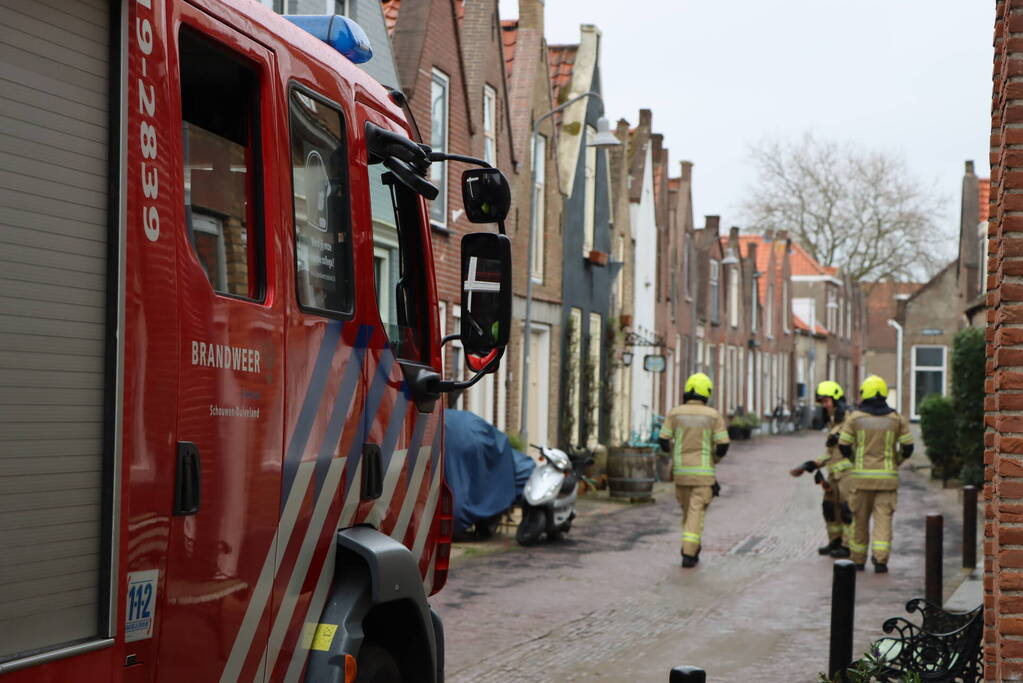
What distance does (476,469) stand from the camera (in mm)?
14820

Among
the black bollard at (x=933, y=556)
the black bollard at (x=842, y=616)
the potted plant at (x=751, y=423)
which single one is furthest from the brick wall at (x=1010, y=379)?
the potted plant at (x=751, y=423)

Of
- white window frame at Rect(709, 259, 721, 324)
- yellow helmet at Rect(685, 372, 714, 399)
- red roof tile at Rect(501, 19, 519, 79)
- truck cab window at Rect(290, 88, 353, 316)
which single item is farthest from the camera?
white window frame at Rect(709, 259, 721, 324)

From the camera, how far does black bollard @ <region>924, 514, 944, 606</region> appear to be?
35.2 ft

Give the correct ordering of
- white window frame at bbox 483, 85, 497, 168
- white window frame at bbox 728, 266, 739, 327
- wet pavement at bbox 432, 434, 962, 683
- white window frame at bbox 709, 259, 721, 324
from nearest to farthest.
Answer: wet pavement at bbox 432, 434, 962, 683 < white window frame at bbox 483, 85, 497, 168 < white window frame at bbox 709, 259, 721, 324 < white window frame at bbox 728, 266, 739, 327

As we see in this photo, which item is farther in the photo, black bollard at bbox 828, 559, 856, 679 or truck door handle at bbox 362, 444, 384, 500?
black bollard at bbox 828, 559, 856, 679

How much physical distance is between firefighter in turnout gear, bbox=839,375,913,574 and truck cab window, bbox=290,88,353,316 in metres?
9.85

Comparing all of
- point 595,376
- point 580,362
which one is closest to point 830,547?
point 580,362

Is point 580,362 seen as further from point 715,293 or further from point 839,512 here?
point 715,293

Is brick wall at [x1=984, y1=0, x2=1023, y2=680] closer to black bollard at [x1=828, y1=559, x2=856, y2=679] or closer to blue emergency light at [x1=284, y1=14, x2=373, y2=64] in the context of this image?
black bollard at [x1=828, y1=559, x2=856, y2=679]

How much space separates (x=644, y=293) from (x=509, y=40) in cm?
1157

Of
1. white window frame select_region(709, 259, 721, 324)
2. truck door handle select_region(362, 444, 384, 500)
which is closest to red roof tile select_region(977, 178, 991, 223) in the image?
white window frame select_region(709, 259, 721, 324)

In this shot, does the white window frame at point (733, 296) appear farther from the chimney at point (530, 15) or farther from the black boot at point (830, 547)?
the black boot at point (830, 547)

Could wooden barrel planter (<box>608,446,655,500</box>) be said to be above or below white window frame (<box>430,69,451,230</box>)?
below

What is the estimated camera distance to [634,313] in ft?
108
